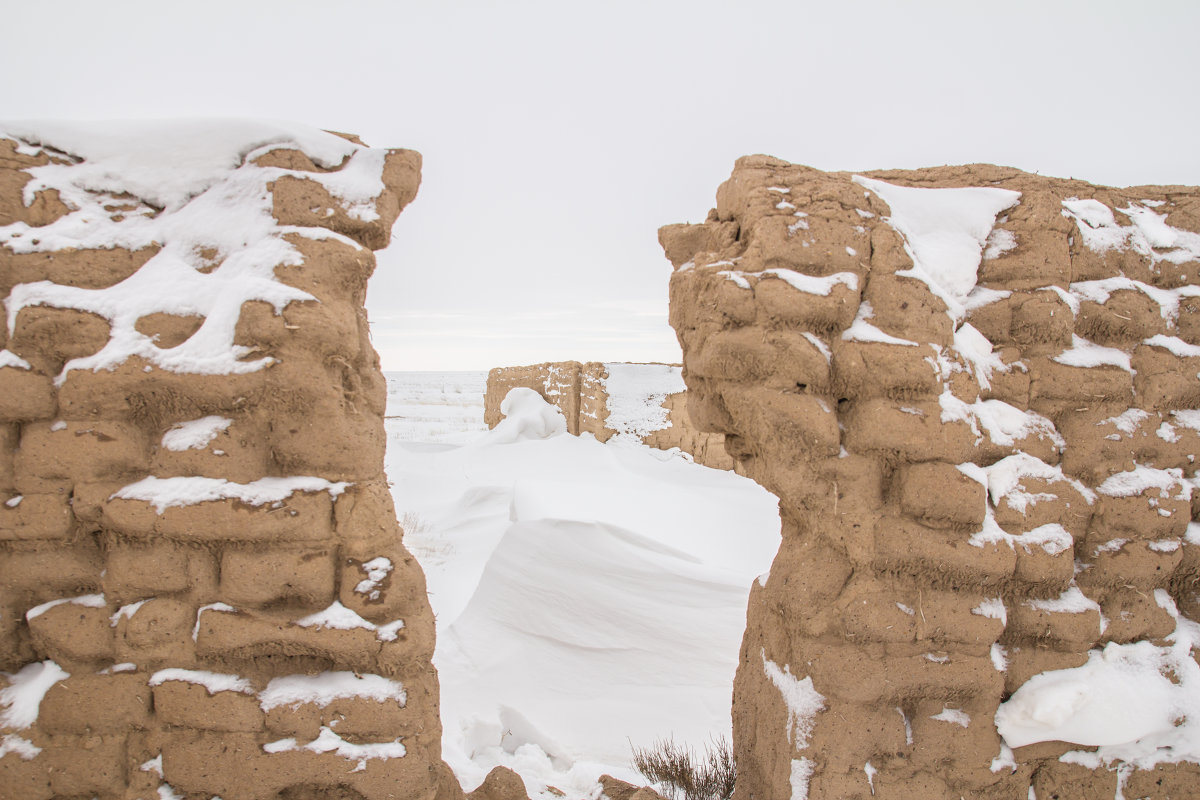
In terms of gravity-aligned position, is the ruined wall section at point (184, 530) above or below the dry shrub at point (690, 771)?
above

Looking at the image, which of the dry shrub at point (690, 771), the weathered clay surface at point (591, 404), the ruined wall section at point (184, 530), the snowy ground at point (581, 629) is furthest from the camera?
the weathered clay surface at point (591, 404)

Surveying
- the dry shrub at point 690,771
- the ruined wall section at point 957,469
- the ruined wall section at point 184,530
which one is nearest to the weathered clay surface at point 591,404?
the dry shrub at point 690,771

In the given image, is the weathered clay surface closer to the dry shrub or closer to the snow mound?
the snow mound

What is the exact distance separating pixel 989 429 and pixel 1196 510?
0.90 metres

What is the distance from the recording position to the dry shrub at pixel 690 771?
10.6 feet

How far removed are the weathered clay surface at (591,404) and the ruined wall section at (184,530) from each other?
8.01m

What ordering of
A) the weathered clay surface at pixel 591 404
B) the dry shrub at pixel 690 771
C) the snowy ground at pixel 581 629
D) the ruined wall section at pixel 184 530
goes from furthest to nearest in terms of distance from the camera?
the weathered clay surface at pixel 591 404, the snowy ground at pixel 581 629, the dry shrub at pixel 690 771, the ruined wall section at pixel 184 530

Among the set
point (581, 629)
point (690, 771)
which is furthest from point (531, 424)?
point (690, 771)

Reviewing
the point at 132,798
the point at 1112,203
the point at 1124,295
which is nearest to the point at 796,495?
the point at 1124,295

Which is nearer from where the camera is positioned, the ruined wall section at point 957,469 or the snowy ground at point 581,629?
the ruined wall section at point 957,469

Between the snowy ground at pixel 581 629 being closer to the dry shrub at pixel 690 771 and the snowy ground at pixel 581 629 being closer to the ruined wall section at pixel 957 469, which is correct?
the dry shrub at pixel 690 771

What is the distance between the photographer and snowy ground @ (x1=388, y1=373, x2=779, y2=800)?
3.84m

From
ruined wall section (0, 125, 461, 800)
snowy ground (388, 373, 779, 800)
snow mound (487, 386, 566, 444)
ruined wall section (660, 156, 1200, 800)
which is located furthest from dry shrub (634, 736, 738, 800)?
snow mound (487, 386, 566, 444)

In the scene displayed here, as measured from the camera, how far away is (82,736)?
209cm
